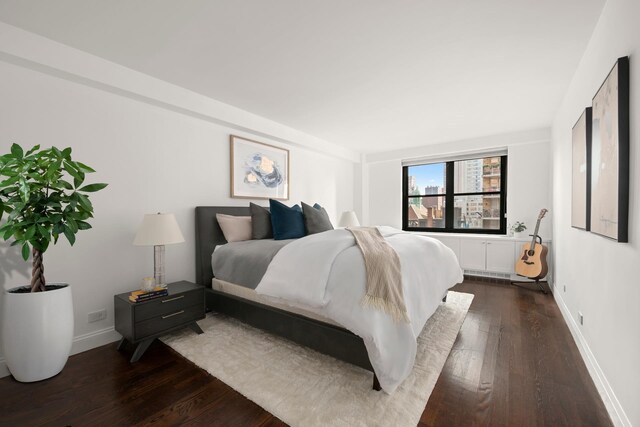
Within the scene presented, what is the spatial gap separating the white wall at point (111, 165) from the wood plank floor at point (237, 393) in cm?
58

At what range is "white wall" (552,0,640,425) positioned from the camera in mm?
1320

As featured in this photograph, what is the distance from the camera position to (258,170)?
3.95 m

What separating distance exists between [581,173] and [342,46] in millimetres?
2166

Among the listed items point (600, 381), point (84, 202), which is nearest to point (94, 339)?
point (84, 202)

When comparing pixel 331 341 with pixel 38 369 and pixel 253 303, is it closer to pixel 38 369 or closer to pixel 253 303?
pixel 253 303

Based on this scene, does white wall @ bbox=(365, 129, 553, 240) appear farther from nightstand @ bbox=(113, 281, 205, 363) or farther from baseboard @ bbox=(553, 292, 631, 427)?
nightstand @ bbox=(113, 281, 205, 363)

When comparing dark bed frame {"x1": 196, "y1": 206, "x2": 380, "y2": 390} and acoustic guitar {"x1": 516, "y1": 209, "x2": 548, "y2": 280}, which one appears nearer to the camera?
dark bed frame {"x1": 196, "y1": 206, "x2": 380, "y2": 390}

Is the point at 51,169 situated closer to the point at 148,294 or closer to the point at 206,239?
the point at 148,294

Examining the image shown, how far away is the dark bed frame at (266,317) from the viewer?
1859 millimetres

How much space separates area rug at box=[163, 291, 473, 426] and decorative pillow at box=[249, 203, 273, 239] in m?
1.04

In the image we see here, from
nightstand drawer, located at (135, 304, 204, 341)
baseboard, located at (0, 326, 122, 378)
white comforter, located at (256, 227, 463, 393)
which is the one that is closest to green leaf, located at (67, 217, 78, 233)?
nightstand drawer, located at (135, 304, 204, 341)

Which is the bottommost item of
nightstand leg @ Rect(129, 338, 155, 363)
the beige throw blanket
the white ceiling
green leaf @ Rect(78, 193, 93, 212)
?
nightstand leg @ Rect(129, 338, 155, 363)

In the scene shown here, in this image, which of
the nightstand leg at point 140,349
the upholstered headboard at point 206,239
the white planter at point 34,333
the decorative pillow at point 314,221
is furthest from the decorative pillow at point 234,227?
the white planter at point 34,333

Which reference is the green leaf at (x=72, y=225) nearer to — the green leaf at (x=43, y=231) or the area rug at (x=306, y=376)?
the green leaf at (x=43, y=231)
